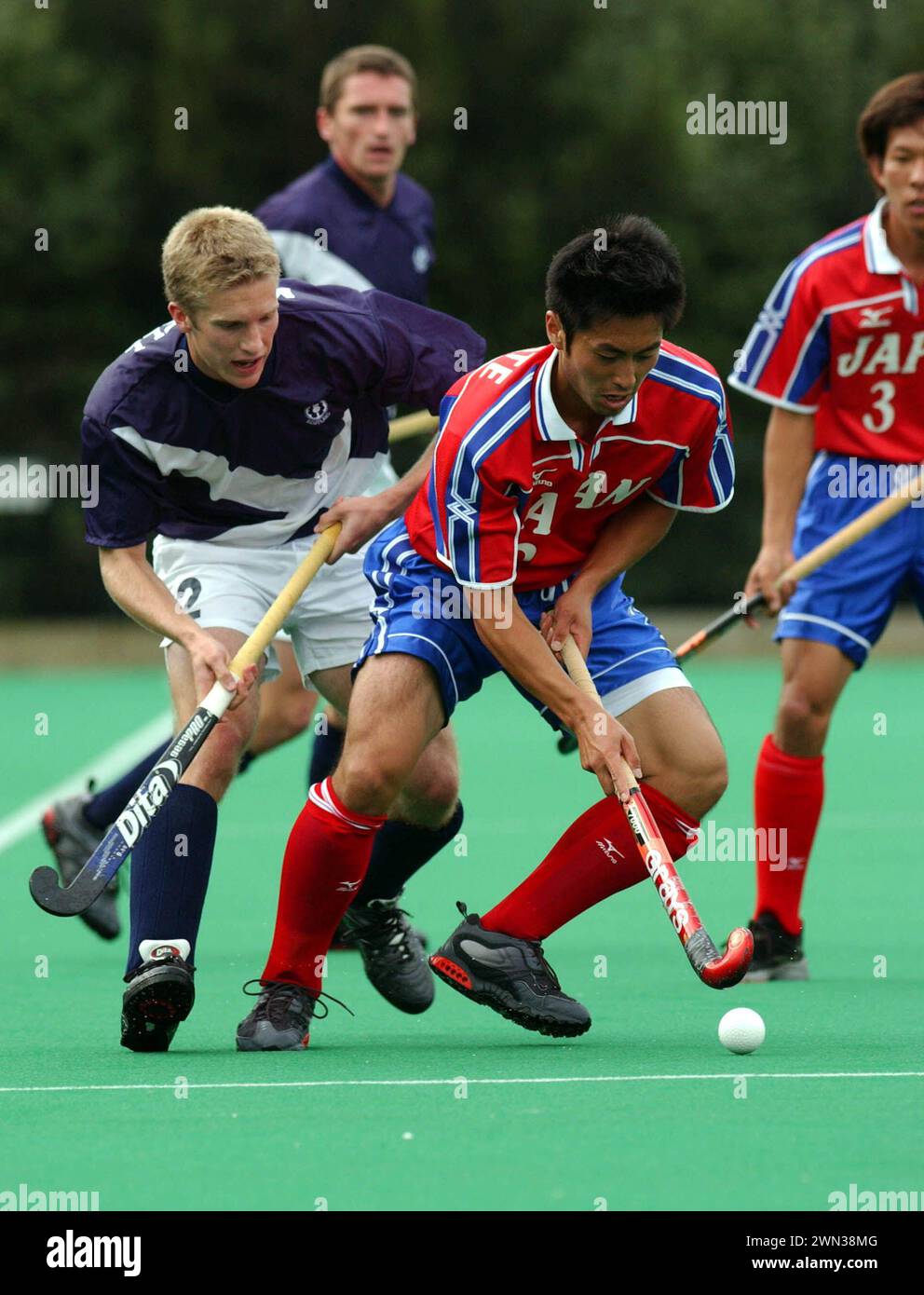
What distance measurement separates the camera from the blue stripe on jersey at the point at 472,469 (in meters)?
4.31

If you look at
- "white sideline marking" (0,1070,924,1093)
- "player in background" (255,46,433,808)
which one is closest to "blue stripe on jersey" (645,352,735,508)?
"white sideline marking" (0,1070,924,1093)

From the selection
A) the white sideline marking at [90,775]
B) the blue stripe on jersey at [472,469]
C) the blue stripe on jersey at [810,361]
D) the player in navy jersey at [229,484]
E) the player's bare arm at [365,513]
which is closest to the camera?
the blue stripe on jersey at [472,469]

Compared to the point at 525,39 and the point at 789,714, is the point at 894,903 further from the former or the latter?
the point at 525,39

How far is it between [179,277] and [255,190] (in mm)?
12924

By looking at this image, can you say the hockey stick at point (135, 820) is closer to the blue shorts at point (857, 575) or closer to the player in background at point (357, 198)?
the blue shorts at point (857, 575)

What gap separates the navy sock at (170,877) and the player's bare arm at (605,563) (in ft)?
2.45

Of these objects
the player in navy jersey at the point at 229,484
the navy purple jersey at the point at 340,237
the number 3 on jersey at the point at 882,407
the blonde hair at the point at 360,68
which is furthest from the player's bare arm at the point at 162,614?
the blonde hair at the point at 360,68

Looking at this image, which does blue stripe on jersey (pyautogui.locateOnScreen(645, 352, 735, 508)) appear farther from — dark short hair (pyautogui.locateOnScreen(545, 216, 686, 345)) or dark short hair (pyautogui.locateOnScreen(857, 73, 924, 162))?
dark short hair (pyautogui.locateOnScreen(857, 73, 924, 162))

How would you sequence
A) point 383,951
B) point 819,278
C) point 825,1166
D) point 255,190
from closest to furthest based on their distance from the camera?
point 825,1166
point 383,951
point 819,278
point 255,190

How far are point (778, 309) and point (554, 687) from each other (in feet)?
4.68

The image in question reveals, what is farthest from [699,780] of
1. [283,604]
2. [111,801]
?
[111,801]

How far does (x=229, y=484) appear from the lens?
4.88 metres

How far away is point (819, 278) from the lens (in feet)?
17.4

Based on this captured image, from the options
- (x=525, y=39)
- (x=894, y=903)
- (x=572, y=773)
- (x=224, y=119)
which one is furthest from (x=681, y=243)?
(x=894, y=903)
